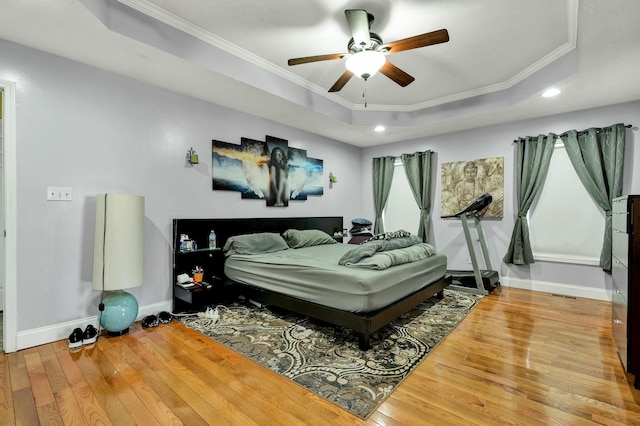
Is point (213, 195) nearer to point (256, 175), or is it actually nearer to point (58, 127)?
point (256, 175)

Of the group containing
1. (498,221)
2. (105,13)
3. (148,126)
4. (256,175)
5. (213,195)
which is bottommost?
(498,221)

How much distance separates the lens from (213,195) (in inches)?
149

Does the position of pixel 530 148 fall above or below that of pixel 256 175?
above

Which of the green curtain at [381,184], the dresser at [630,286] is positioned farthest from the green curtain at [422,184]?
the dresser at [630,286]

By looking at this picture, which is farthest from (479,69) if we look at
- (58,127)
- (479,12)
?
(58,127)

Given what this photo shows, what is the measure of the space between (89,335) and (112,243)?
81 centimetres

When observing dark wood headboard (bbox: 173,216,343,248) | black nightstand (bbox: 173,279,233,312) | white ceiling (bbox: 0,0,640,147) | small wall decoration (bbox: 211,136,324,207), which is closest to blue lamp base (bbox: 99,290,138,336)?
black nightstand (bbox: 173,279,233,312)

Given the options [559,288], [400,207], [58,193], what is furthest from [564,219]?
[58,193]

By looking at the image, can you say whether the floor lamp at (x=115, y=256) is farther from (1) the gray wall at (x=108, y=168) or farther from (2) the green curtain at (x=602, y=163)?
(2) the green curtain at (x=602, y=163)

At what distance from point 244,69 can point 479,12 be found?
7.33 feet

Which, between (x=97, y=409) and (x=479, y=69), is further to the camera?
(x=479, y=69)

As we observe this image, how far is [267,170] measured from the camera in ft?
14.4

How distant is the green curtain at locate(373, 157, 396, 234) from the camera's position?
5.78 metres

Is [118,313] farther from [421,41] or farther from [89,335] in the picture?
[421,41]
